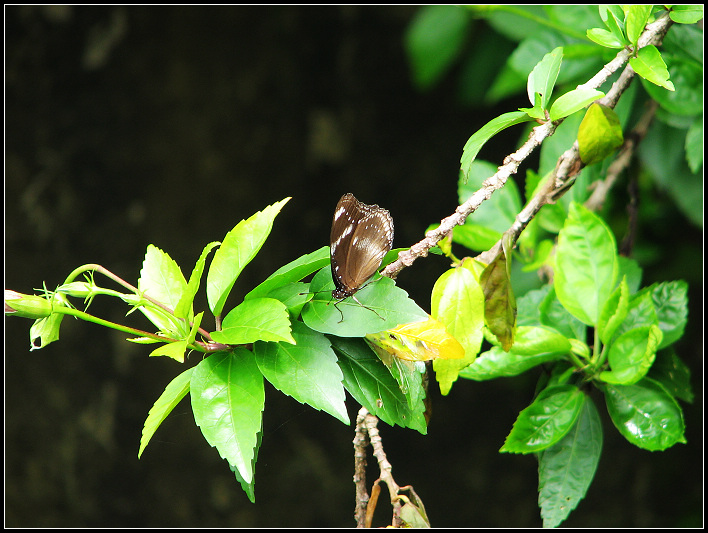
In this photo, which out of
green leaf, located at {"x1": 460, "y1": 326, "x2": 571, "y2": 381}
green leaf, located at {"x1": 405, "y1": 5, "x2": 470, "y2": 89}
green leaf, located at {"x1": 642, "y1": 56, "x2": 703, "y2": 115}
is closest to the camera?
green leaf, located at {"x1": 460, "y1": 326, "x2": 571, "y2": 381}

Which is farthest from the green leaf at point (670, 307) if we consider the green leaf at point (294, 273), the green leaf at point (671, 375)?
the green leaf at point (294, 273)

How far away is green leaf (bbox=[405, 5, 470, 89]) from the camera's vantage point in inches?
45.6

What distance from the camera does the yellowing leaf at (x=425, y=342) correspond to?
1.45 ft

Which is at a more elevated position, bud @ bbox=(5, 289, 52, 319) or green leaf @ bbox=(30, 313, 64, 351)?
bud @ bbox=(5, 289, 52, 319)

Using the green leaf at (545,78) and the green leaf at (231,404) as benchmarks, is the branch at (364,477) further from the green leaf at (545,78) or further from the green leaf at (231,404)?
the green leaf at (545,78)

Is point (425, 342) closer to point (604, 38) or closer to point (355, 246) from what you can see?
point (355, 246)

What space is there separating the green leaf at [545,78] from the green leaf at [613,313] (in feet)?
0.91

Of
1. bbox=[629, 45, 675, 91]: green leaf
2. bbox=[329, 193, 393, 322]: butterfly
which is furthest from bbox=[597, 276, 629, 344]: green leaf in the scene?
bbox=[329, 193, 393, 322]: butterfly

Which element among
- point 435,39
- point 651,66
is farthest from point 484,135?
point 435,39

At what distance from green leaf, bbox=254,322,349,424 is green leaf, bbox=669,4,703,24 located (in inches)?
19.6

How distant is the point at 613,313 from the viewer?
27.1 inches

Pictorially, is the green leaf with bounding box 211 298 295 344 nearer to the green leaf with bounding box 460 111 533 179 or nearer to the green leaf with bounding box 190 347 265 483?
the green leaf with bounding box 190 347 265 483

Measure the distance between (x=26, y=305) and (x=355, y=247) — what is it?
0.27 meters

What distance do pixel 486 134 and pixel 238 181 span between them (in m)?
1.02
